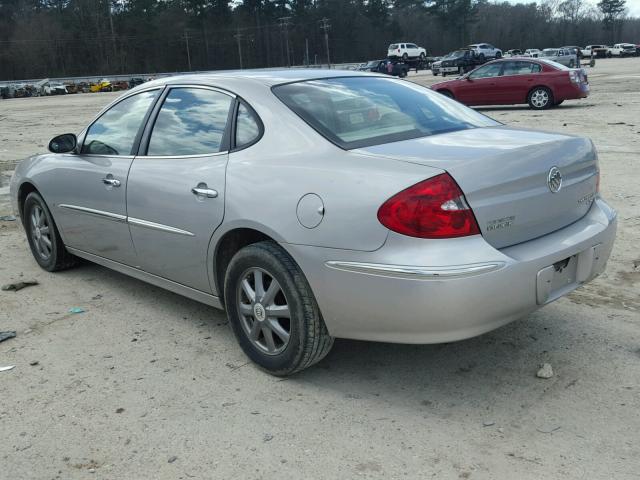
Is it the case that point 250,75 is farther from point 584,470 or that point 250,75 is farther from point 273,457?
point 584,470

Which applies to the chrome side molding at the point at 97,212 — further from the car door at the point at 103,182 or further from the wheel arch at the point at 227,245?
the wheel arch at the point at 227,245

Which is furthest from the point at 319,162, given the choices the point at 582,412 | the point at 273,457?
the point at 582,412

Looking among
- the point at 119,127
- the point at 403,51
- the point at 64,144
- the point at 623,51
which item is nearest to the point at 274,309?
the point at 119,127

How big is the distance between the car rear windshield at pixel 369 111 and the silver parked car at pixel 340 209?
0.01 meters

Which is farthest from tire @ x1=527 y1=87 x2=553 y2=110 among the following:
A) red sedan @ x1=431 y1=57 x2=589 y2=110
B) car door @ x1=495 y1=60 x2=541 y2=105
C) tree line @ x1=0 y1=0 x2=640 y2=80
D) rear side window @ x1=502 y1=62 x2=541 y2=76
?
tree line @ x1=0 y1=0 x2=640 y2=80

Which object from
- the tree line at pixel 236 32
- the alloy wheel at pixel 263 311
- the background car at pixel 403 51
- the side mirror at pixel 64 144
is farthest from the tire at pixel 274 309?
the tree line at pixel 236 32

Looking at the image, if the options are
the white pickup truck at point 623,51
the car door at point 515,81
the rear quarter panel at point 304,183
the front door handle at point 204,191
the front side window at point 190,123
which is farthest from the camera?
the white pickup truck at point 623,51

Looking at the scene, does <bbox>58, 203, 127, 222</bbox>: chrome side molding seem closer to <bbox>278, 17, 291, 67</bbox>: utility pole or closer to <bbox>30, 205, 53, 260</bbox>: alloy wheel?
<bbox>30, 205, 53, 260</bbox>: alloy wheel

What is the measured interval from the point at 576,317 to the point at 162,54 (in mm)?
117527

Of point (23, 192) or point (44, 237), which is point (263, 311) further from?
point (23, 192)

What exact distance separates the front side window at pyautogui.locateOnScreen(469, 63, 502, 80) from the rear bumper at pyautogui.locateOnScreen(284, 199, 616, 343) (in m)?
16.9

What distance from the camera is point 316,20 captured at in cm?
12312

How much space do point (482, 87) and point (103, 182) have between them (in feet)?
53.4

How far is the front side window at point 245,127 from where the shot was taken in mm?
3553
